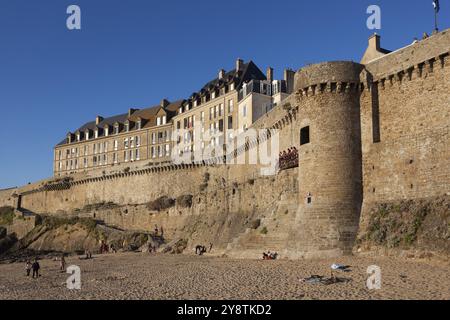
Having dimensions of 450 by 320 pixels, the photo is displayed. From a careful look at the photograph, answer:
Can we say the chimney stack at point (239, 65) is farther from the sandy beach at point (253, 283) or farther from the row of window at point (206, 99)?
the sandy beach at point (253, 283)

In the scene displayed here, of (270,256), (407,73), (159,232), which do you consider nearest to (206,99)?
(159,232)

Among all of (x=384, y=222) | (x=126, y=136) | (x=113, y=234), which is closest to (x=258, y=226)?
(x=384, y=222)

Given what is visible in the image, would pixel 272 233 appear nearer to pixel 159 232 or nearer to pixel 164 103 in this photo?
pixel 159 232

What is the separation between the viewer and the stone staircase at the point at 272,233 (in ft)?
76.0

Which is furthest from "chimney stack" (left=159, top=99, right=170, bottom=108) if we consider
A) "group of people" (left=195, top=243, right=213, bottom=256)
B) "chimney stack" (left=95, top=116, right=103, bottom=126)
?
"group of people" (left=195, top=243, right=213, bottom=256)

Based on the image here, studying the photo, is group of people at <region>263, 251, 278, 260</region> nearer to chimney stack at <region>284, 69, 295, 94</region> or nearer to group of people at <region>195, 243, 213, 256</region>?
group of people at <region>195, 243, 213, 256</region>

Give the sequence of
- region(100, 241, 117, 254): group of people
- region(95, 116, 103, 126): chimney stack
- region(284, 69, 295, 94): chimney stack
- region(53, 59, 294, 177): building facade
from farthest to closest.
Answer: region(95, 116, 103, 126): chimney stack, region(53, 59, 294, 177): building facade, region(284, 69, 295, 94): chimney stack, region(100, 241, 117, 254): group of people

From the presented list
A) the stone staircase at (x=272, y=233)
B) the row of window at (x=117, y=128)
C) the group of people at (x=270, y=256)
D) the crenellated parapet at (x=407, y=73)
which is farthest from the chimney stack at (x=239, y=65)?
the group of people at (x=270, y=256)

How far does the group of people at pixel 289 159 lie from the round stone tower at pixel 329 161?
3.45m

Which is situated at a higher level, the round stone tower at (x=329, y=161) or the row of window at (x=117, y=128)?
the row of window at (x=117, y=128)

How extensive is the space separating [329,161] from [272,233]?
518 centimetres

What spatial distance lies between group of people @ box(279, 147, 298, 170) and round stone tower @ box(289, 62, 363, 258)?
345cm

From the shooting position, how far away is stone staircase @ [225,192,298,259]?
76.0ft

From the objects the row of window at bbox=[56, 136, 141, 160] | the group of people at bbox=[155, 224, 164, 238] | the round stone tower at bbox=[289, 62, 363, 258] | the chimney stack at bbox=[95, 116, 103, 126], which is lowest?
the group of people at bbox=[155, 224, 164, 238]
